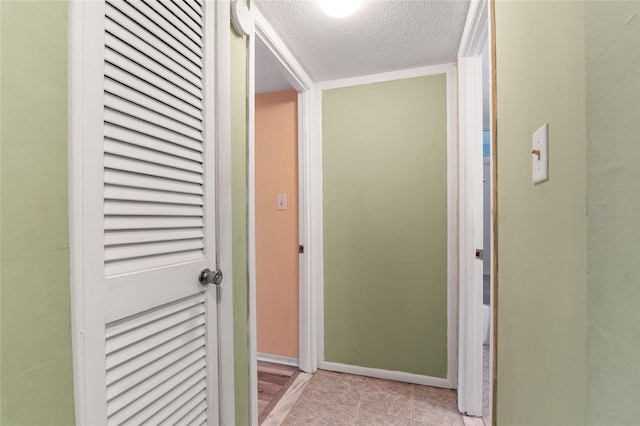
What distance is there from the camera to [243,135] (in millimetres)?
1258

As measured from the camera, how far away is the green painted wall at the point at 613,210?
1.23 ft

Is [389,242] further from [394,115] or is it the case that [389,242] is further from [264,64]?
[264,64]

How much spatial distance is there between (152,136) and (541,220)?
102cm

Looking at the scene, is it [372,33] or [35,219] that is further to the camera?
[372,33]

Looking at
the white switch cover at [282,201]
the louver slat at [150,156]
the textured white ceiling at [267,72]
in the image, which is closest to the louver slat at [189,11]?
the louver slat at [150,156]

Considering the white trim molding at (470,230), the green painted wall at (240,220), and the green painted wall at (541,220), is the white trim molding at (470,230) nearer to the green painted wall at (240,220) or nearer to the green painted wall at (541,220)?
the green painted wall at (541,220)

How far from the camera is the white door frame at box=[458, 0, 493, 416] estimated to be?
5.43 ft

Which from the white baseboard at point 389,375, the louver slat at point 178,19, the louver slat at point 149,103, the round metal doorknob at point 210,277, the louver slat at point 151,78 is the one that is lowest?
the white baseboard at point 389,375

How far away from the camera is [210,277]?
3.23ft

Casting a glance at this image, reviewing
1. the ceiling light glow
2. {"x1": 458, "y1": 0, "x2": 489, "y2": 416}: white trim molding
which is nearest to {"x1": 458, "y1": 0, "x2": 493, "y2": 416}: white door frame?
{"x1": 458, "y1": 0, "x2": 489, "y2": 416}: white trim molding

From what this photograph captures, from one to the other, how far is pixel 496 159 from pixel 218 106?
1.02 meters

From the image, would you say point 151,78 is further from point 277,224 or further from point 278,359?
point 278,359

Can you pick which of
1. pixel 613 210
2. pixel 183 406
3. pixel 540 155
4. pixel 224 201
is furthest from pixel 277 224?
pixel 613 210

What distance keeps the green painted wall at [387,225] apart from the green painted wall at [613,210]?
1.53m
